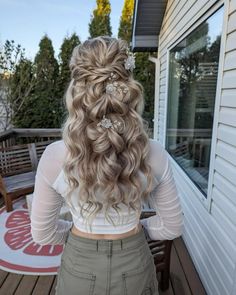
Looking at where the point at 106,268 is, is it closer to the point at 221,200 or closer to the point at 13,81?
the point at 221,200

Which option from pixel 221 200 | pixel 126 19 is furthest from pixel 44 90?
pixel 221 200

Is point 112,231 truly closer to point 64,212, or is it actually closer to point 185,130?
point 64,212

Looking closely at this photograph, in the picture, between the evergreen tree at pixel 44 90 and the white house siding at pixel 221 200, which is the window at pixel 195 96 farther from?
the evergreen tree at pixel 44 90

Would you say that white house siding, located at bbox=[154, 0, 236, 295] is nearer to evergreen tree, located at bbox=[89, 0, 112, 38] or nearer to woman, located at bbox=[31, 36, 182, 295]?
woman, located at bbox=[31, 36, 182, 295]

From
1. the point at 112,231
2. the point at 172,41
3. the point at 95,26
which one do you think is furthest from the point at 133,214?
the point at 95,26

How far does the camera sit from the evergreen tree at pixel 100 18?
24.8ft

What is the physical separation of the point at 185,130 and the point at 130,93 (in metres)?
2.16

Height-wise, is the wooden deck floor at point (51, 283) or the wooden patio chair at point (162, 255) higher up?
the wooden patio chair at point (162, 255)

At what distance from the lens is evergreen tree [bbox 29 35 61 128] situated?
252 inches

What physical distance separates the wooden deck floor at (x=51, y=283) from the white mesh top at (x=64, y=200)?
42.2 inches

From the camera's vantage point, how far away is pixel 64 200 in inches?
37.1

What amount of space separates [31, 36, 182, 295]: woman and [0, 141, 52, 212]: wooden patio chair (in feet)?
8.02

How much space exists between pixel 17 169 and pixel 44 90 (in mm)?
3158

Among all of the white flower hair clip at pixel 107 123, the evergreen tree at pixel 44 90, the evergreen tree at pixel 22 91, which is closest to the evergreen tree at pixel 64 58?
the evergreen tree at pixel 44 90
